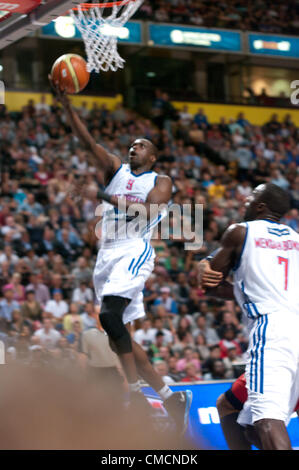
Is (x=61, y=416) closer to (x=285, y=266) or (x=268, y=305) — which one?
(x=268, y=305)

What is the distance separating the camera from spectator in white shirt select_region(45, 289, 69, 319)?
9.53 m

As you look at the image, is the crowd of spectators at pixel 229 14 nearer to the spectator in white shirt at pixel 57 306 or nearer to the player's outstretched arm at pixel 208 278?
the spectator in white shirt at pixel 57 306

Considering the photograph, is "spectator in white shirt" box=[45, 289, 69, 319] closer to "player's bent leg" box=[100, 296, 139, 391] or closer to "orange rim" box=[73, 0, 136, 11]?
"player's bent leg" box=[100, 296, 139, 391]

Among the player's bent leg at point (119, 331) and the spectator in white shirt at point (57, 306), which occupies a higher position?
the player's bent leg at point (119, 331)

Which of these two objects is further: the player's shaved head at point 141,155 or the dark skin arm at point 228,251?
the player's shaved head at point 141,155

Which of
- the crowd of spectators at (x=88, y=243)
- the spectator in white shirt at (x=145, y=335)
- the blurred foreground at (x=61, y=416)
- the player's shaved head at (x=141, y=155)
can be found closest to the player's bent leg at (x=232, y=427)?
the blurred foreground at (x=61, y=416)

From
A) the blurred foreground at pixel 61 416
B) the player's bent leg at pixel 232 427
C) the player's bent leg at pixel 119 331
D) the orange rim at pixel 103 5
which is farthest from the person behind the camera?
the orange rim at pixel 103 5

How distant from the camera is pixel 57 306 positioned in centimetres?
966

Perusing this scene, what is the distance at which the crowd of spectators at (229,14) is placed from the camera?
58.9 ft

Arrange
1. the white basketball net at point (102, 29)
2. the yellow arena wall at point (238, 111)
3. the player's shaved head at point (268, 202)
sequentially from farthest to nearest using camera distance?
the yellow arena wall at point (238, 111) < the white basketball net at point (102, 29) < the player's shaved head at point (268, 202)

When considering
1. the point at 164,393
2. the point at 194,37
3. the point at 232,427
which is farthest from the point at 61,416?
the point at 194,37

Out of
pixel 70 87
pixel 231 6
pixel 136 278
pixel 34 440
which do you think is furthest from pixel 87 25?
pixel 231 6

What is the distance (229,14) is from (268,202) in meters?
16.3

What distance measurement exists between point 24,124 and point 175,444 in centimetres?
985
